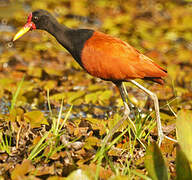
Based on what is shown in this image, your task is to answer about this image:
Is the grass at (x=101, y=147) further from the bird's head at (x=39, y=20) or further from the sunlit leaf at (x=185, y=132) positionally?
the bird's head at (x=39, y=20)

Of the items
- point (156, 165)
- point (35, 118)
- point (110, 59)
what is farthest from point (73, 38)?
point (156, 165)

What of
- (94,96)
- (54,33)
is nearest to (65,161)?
(54,33)

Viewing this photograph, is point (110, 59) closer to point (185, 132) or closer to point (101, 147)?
point (101, 147)

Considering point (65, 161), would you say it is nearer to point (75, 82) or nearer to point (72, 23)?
point (75, 82)

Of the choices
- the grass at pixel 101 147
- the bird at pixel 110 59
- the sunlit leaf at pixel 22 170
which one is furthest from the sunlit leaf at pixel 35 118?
the sunlit leaf at pixel 22 170

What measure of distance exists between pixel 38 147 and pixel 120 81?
0.93 meters

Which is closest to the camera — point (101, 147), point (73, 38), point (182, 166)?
point (182, 166)

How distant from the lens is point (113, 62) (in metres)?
3.29

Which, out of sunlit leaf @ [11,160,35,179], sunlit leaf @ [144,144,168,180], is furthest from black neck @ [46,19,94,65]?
sunlit leaf @ [144,144,168,180]

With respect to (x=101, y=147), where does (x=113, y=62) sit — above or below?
above

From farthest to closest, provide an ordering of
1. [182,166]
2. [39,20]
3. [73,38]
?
[39,20] → [73,38] → [182,166]

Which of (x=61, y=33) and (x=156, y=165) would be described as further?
(x=61, y=33)

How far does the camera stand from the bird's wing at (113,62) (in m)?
3.29

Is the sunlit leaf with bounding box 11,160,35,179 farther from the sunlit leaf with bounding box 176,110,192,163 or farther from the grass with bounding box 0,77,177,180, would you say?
the sunlit leaf with bounding box 176,110,192,163
